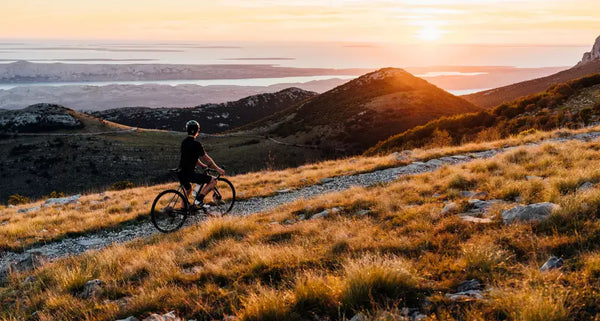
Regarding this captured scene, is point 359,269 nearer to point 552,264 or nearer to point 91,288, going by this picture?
point 552,264

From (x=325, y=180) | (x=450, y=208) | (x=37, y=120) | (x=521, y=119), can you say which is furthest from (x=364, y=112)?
(x=37, y=120)

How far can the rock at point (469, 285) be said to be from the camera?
4.33 metres

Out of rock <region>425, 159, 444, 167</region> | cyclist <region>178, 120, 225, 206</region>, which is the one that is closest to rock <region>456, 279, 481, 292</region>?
cyclist <region>178, 120, 225, 206</region>

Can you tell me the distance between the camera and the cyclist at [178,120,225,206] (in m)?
9.59

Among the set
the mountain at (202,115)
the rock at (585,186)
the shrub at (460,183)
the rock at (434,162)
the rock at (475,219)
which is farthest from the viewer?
the mountain at (202,115)

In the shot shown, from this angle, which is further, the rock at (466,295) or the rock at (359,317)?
the rock at (466,295)

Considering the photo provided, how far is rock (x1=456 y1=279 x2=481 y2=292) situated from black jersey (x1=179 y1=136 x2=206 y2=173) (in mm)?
7193

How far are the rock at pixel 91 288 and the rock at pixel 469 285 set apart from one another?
531cm

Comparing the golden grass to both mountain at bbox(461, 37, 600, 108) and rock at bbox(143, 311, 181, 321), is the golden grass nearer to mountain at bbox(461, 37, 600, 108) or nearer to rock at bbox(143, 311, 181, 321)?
rock at bbox(143, 311, 181, 321)

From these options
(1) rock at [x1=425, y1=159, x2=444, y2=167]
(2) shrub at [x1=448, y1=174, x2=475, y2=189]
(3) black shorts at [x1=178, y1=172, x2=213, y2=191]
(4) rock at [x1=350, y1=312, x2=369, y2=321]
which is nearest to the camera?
(4) rock at [x1=350, y1=312, x2=369, y2=321]

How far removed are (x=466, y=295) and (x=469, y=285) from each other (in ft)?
1.00

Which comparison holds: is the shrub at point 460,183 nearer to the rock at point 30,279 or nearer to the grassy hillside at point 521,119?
the rock at point 30,279

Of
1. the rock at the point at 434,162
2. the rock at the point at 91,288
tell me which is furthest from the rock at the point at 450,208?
the rock at the point at 434,162

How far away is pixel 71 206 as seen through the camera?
1539cm
